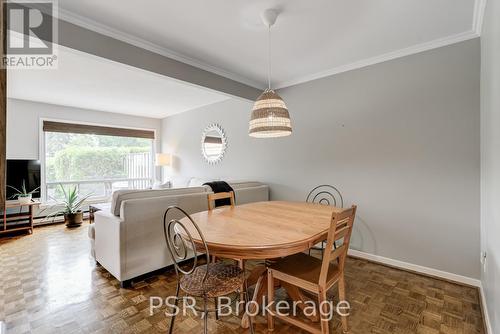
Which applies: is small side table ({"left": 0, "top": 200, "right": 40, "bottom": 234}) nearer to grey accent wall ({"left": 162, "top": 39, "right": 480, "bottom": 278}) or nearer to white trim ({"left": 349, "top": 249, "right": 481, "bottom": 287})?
grey accent wall ({"left": 162, "top": 39, "right": 480, "bottom": 278})

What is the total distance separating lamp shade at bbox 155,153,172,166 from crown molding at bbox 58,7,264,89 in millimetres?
3279

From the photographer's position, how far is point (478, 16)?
205 centimetres

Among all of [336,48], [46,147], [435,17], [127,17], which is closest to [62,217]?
[46,147]

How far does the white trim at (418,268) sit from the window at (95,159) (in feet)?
17.6

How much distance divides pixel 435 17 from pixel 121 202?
11.0 feet

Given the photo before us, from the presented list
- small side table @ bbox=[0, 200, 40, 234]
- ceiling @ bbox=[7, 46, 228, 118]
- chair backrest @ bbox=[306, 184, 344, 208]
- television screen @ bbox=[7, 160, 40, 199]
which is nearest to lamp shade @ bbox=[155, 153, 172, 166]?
ceiling @ bbox=[7, 46, 228, 118]

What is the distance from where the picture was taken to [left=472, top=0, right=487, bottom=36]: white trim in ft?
6.25

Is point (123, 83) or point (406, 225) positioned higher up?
point (123, 83)

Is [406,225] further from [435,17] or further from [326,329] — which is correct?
[435,17]

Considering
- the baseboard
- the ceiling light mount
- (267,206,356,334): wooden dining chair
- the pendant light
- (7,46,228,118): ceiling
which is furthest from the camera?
(7,46,228,118): ceiling

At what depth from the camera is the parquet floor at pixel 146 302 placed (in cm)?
172

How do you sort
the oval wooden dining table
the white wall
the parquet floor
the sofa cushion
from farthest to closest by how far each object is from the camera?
the white wall
the sofa cushion
the parquet floor
the oval wooden dining table

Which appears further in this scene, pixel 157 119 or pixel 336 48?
pixel 157 119

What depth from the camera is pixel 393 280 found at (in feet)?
7.88
